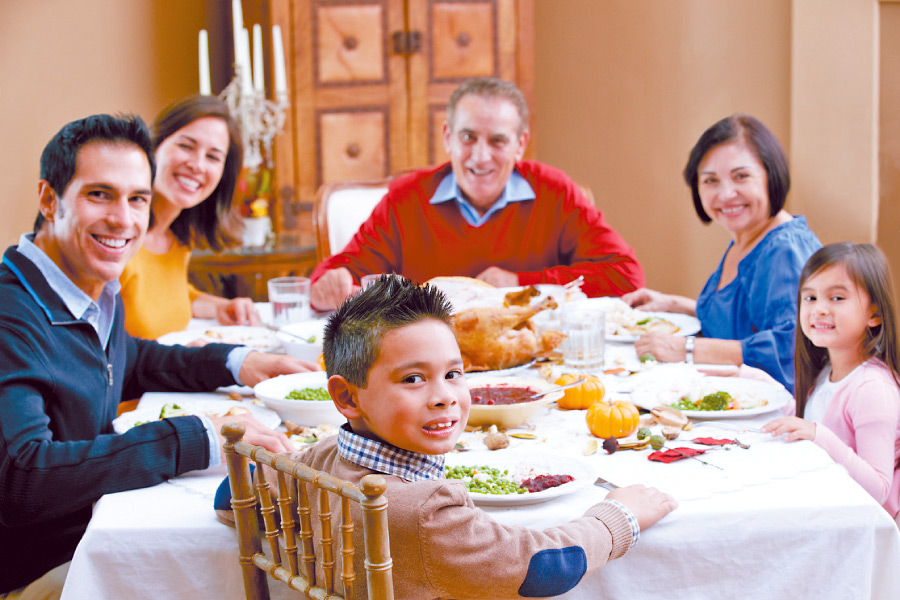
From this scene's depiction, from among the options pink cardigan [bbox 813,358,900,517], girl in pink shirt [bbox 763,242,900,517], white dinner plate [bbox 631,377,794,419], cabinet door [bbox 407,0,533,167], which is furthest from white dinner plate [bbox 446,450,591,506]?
cabinet door [bbox 407,0,533,167]

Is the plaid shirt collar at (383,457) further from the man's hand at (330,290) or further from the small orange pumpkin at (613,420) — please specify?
the man's hand at (330,290)

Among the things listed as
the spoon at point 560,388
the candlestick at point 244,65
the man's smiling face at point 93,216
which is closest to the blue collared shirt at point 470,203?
the candlestick at point 244,65

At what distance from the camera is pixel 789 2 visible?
4.41 metres

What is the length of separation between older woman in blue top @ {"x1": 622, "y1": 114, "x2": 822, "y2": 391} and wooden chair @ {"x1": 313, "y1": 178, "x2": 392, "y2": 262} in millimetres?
1125

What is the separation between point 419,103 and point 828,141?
193cm

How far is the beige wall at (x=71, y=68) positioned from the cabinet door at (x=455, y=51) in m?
1.29

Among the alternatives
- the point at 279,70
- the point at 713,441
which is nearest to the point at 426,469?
the point at 713,441

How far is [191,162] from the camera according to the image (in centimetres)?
247

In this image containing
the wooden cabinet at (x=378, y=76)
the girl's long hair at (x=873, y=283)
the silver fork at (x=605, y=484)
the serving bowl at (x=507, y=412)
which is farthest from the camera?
the wooden cabinet at (x=378, y=76)

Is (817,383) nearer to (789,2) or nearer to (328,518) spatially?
(328,518)

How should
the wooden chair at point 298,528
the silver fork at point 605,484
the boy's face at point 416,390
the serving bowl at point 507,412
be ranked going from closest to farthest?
1. the wooden chair at point 298,528
2. the boy's face at point 416,390
3. the silver fork at point 605,484
4. the serving bowl at point 507,412

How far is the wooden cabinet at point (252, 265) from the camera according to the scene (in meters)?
3.60

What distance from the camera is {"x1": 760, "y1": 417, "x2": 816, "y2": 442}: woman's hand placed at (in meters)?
1.39

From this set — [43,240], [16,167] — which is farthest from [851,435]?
[16,167]
